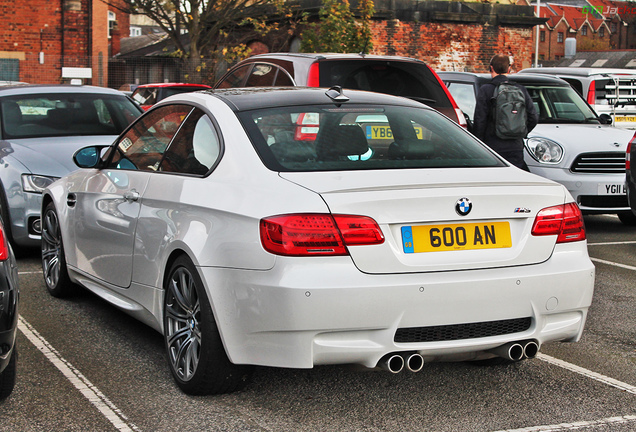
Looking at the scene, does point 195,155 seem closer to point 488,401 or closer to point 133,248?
point 133,248

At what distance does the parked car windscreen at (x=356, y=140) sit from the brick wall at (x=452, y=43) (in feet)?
84.0

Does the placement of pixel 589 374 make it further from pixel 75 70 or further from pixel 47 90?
pixel 75 70

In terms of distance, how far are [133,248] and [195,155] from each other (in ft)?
2.30

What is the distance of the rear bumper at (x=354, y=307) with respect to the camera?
148 inches

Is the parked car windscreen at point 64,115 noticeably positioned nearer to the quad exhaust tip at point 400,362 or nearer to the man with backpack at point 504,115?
the man with backpack at point 504,115

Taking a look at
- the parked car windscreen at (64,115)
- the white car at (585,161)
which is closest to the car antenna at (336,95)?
the parked car windscreen at (64,115)

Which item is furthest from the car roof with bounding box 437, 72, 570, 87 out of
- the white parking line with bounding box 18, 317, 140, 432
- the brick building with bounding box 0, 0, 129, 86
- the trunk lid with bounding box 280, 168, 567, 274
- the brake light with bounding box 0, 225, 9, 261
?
the brick building with bounding box 0, 0, 129, 86

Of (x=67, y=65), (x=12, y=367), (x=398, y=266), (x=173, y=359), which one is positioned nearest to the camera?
(x=398, y=266)

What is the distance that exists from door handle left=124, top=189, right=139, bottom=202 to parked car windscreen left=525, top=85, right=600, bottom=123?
7170mm

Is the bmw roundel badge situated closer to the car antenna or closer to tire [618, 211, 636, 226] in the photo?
the car antenna

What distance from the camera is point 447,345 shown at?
3.91m

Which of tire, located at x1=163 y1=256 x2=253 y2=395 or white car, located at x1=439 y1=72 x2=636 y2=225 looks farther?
white car, located at x1=439 y1=72 x2=636 y2=225

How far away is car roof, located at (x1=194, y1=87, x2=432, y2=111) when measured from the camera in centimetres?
479

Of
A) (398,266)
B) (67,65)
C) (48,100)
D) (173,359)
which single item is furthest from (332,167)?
(67,65)
